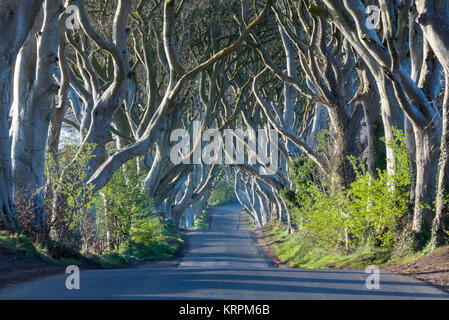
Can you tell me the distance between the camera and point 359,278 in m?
8.23

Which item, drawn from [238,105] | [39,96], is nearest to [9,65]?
[39,96]

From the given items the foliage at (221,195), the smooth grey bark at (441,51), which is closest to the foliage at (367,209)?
the smooth grey bark at (441,51)

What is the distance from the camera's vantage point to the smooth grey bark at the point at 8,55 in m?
9.85

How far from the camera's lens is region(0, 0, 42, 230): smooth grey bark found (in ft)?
32.3

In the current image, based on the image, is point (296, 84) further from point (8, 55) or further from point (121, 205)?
point (8, 55)

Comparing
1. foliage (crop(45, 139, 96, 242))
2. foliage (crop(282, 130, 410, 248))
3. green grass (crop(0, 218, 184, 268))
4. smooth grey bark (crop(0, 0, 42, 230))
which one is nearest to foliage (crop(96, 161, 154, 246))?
green grass (crop(0, 218, 184, 268))

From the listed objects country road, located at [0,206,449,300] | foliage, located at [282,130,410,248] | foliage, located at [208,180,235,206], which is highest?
foliage, located at [282,130,410,248]

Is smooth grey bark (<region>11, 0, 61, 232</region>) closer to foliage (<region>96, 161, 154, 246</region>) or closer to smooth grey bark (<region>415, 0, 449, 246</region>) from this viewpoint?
foliage (<region>96, 161, 154, 246</region>)

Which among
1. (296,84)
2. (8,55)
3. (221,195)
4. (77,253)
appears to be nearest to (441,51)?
(8,55)

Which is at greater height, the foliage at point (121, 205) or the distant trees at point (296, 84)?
the distant trees at point (296, 84)

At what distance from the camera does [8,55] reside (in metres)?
9.98

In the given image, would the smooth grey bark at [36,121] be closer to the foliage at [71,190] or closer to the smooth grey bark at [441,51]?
the foliage at [71,190]

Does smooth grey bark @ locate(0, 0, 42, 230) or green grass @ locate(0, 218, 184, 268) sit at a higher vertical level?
smooth grey bark @ locate(0, 0, 42, 230)
